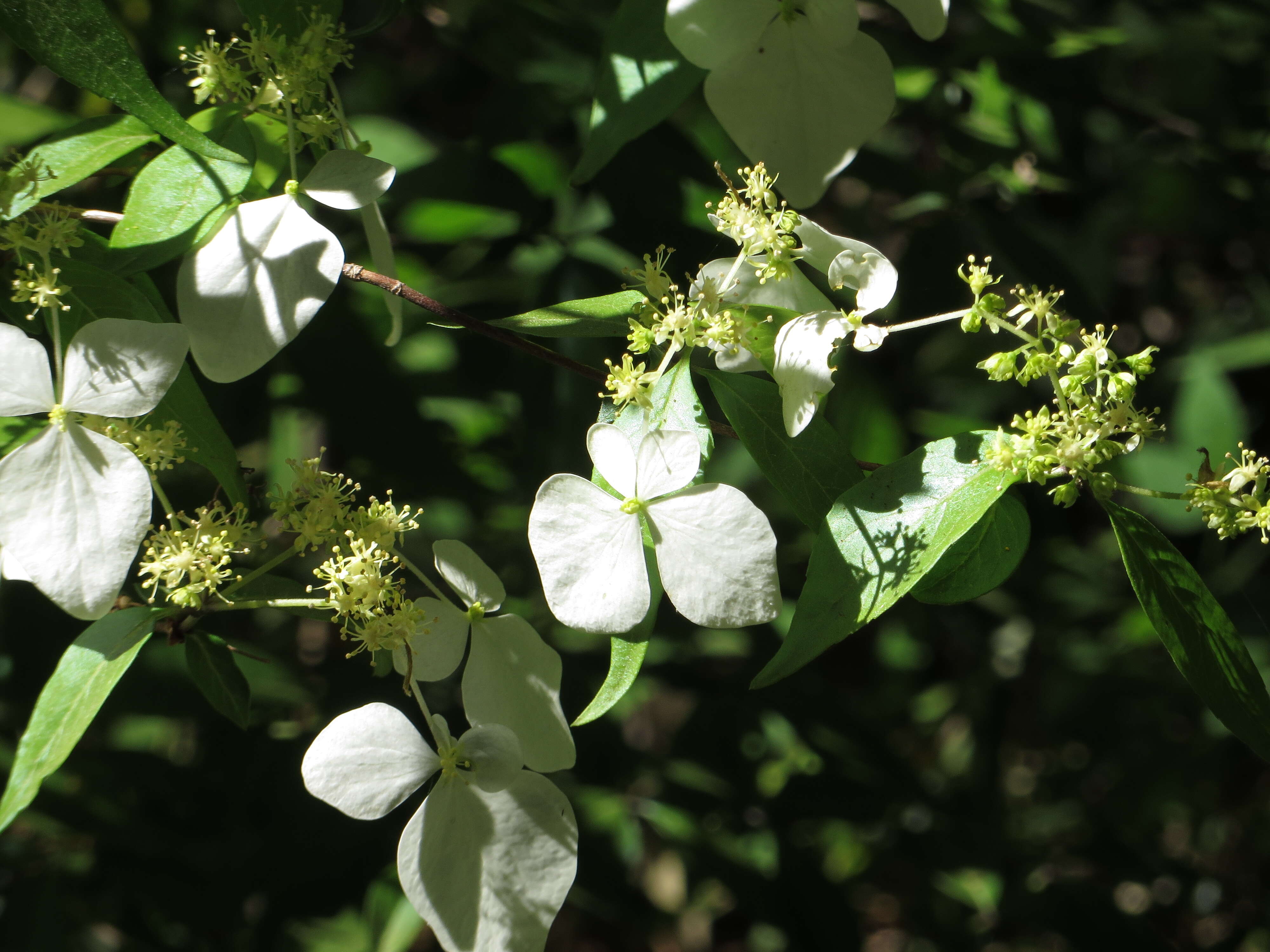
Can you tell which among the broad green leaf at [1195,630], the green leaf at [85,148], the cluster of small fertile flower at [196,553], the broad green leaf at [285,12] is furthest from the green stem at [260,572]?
the broad green leaf at [1195,630]

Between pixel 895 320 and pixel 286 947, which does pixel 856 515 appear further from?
pixel 286 947

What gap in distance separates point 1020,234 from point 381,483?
0.70 m

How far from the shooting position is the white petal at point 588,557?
50 cm

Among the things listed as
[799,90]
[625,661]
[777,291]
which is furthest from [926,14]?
[625,661]

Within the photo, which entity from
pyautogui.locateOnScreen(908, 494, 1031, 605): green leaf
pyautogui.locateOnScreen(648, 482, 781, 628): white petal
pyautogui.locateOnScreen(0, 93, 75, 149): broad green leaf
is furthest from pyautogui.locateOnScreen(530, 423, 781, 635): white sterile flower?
pyautogui.locateOnScreen(0, 93, 75, 149): broad green leaf

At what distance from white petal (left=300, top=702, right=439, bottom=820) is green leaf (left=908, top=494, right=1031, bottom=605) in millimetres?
293

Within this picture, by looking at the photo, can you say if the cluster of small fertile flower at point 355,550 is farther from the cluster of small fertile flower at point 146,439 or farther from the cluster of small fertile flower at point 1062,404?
the cluster of small fertile flower at point 1062,404

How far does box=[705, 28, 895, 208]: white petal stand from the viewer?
0.64 meters

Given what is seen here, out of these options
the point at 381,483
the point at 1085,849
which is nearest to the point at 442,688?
the point at 381,483

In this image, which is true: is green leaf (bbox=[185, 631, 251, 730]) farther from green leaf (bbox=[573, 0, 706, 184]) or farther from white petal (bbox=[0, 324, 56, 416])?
green leaf (bbox=[573, 0, 706, 184])

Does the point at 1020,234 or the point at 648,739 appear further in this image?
the point at 648,739

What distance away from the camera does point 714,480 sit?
129 centimetres

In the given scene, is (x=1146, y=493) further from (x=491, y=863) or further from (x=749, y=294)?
(x=491, y=863)

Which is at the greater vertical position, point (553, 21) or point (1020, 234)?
point (553, 21)
